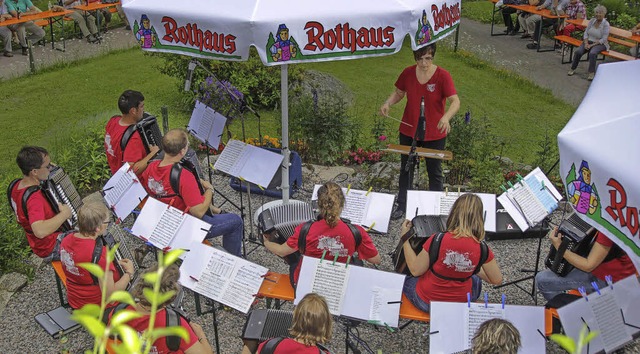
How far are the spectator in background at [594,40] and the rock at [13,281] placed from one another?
11485mm

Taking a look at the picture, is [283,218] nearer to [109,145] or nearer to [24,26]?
[109,145]

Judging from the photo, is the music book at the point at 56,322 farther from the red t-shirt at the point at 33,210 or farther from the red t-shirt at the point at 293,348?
the red t-shirt at the point at 293,348

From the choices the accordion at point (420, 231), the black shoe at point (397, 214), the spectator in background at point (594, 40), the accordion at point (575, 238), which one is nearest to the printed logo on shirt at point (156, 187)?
the accordion at point (420, 231)

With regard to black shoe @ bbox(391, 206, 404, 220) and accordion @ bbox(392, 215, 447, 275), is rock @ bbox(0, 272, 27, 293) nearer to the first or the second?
accordion @ bbox(392, 215, 447, 275)

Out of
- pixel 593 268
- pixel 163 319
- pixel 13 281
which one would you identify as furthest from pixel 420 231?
pixel 13 281

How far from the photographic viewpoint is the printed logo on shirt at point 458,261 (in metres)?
4.69

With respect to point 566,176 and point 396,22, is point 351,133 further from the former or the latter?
point 566,176

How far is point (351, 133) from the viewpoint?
8883mm

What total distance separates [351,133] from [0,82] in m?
7.73

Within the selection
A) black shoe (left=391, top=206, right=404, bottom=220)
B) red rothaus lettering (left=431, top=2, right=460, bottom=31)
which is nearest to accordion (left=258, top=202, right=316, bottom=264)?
black shoe (left=391, top=206, right=404, bottom=220)

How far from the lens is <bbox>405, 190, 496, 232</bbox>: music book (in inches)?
229

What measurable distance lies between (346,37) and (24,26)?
11.9 meters

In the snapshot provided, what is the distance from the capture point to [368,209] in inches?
231

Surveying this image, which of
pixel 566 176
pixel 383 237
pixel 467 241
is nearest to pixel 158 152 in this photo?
pixel 383 237
